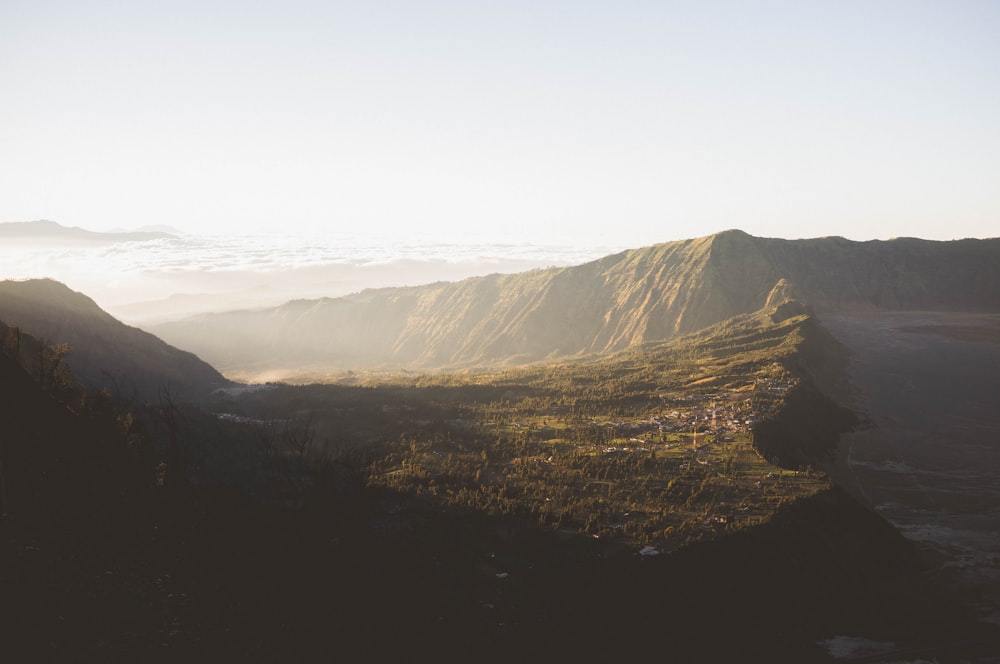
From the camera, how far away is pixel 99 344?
83.3 metres

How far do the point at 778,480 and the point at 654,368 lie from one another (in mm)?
50126

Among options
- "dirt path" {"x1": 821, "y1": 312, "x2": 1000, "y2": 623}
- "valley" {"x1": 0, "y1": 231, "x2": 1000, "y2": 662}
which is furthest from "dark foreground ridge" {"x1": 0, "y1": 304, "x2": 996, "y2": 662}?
"dirt path" {"x1": 821, "y1": 312, "x2": 1000, "y2": 623}

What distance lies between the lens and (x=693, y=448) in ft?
178

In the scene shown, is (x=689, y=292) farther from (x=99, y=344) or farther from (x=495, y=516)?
(x=495, y=516)

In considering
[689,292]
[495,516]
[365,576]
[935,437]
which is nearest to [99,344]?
[495,516]

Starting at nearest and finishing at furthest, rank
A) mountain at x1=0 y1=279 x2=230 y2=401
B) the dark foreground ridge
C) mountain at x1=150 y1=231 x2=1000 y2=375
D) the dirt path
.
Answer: the dark foreground ridge, the dirt path, mountain at x1=0 y1=279 x2=230 y2=401, mountain at x1=150 y1=231 x2=1000 y2=375

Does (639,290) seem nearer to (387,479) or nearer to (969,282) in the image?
(969,282)

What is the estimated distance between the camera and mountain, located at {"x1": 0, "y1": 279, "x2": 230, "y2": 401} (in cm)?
7619

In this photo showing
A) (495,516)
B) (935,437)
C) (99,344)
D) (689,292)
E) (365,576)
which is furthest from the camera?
(689,292)

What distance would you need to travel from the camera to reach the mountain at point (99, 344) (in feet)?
250

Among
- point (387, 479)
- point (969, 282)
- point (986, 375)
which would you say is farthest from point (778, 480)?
point (969, 282)

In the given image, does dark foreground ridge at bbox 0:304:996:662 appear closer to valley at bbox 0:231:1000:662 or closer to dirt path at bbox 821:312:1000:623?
valley at bbox 0:231:1000:662

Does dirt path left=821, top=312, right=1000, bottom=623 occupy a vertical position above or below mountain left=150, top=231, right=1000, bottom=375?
below

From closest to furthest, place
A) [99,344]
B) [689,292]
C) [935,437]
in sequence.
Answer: [935,437] → [99,344] → [689,292]
